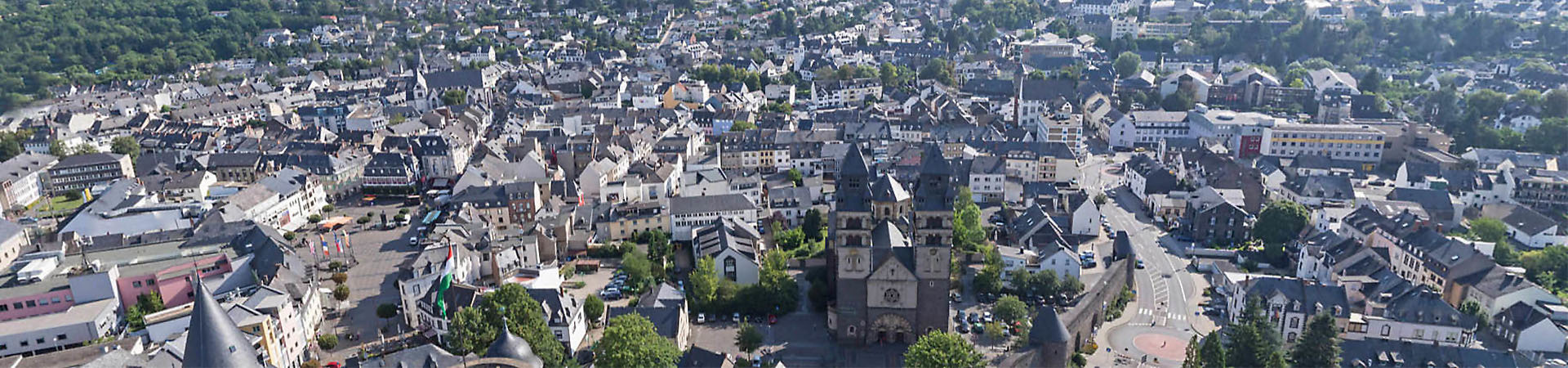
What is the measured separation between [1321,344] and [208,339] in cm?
4332

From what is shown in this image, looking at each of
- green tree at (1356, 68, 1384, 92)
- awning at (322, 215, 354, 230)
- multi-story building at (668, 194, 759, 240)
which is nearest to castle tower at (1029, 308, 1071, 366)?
multi-story building at (668, 194, 759, 240)

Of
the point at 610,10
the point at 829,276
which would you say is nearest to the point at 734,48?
the point at 610,10

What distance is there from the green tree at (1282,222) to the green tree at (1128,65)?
72.6 meters

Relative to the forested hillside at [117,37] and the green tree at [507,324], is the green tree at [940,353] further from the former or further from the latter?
the forested hillside at [117,37]

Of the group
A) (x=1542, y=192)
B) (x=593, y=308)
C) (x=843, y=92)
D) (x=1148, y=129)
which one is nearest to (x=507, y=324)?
(x=593, y=308)

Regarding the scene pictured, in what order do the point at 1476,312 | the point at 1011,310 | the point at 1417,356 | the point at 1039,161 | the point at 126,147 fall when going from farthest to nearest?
1. the point at 126,147
2. the point at 1039,161
3. the point at 1476,312
4. the point at 1011,310
5. the point at 1417,356

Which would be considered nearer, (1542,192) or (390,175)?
(1542,192)

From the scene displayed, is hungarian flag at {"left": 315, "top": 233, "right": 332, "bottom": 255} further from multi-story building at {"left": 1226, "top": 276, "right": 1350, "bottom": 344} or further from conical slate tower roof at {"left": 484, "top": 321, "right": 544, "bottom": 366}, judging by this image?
multi-story building at {"left": 1226, "top": 276, "right": 1350, "bottom": 344}

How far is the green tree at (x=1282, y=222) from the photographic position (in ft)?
199

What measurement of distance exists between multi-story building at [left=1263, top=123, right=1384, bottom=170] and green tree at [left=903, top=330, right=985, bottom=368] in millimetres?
63283

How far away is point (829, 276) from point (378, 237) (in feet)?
116

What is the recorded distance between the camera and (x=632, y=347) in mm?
39125

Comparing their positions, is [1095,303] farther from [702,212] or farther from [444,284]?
[444,284]

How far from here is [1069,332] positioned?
148ft
